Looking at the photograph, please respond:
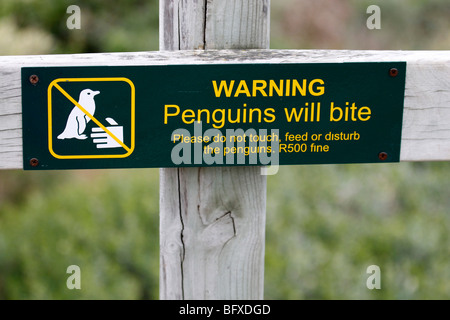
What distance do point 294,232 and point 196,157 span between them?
112 inches

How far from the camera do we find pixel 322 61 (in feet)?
4.59

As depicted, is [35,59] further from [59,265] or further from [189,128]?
[59,265]

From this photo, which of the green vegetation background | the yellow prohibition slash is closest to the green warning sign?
the yellow prohibition slash

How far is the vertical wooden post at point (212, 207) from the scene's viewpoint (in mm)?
1445

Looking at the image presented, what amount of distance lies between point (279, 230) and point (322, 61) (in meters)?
2.84

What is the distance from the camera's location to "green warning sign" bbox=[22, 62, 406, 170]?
1.34 metres

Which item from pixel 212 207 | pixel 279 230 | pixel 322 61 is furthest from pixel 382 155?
pixel 279 230

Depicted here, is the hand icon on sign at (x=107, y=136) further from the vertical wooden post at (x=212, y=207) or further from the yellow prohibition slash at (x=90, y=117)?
the vertical wooden post at (x=212, y=207)

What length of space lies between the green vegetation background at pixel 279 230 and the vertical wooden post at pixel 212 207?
2.07 meters

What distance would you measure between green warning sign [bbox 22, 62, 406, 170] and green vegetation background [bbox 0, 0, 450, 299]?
2.25 meters

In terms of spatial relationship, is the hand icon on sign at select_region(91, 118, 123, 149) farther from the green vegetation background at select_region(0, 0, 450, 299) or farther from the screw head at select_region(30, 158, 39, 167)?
the green vegetation background at select_region(0, 0, 450, 299)

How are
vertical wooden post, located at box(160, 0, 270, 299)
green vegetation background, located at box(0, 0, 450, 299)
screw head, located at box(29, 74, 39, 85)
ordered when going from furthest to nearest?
green vegetation background, located at box(0, 0, 450, 299), vertical wooden post, located at box(160, 0, 270, 299), screw head, located at box(29, 74, 39, 85)

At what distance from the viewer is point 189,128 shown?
4.51 ft

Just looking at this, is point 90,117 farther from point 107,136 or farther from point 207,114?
point 207,114
